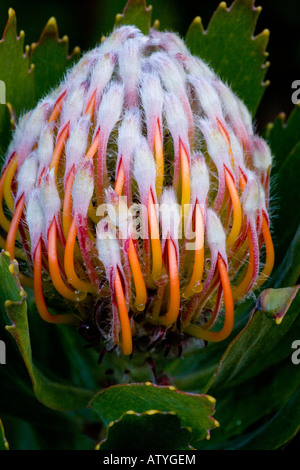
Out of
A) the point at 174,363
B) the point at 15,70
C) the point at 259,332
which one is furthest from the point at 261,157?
the point at 15,70

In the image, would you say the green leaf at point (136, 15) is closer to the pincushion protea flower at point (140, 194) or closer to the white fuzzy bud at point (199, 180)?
the pincushion protea flower at point (140, 194)

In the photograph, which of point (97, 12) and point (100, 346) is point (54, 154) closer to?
point (100, 346)

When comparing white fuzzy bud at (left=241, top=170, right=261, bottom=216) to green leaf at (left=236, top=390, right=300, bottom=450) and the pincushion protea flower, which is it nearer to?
the pincushion protea flower

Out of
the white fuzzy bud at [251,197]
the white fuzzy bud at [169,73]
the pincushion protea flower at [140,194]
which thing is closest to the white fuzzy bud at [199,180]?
the pincushion protea flower at [140,194]

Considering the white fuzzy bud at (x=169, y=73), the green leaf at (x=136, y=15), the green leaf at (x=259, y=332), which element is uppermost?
the green leaf at (x=136, y=15)

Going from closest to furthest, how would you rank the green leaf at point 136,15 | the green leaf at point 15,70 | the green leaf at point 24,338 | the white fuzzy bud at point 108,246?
Result: the green leaf at point 24,338
the white fuzzy bud at point 108,246
the green leaf at point 15,70
the green leaf at point 136,15

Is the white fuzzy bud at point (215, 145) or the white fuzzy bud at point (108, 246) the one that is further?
the white fuzzy bud at point (215, 145)

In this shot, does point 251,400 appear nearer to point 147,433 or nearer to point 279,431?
point 279,431
